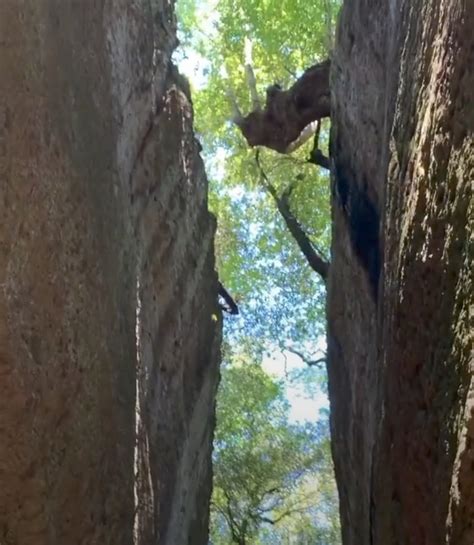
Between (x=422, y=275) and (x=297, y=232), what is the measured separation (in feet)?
30.3

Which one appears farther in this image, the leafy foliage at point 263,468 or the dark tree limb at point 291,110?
the leafy foliage at point 263,468

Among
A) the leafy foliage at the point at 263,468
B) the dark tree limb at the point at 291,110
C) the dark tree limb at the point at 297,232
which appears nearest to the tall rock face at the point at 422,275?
the dark tree limb at the point at 291,110

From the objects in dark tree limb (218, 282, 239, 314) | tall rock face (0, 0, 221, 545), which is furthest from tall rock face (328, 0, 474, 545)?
dark tree limb (218, 282, 239, 314)

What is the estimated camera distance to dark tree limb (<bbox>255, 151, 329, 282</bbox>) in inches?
494

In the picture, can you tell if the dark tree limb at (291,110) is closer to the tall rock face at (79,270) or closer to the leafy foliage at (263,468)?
the tall rock face at (79,270)

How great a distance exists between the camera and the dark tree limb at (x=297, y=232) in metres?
12.5

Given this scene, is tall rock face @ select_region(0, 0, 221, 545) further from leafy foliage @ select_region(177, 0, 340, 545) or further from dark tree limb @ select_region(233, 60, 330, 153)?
leafy foliage @ select_region(177, 0, 340, 545)

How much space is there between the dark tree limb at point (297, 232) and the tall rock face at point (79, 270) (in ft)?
18.1

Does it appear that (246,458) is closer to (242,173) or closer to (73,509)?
(242,173)

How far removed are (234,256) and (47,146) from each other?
12.9 meters

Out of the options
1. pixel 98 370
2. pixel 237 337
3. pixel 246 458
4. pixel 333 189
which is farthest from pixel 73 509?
pixel 237 337

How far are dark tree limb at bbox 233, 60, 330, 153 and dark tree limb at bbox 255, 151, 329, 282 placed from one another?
6.77ft

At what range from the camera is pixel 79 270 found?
4.29 meters

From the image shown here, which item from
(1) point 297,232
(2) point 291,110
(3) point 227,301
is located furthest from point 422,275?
(1) point 297,232
